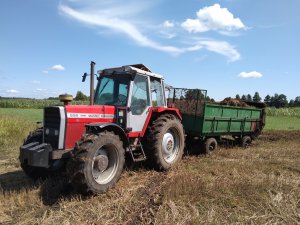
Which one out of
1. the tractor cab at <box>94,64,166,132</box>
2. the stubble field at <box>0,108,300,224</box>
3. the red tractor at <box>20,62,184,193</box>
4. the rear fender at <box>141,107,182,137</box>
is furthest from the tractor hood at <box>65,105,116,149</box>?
the rear fender at <box>141,107,182,137</box>

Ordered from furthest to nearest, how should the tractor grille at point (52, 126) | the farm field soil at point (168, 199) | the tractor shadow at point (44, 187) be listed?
the tractor grille at point (52, 126), the tractor shadow at point (44, 187), the farm field soil at point (168, 199)

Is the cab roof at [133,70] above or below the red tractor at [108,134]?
above

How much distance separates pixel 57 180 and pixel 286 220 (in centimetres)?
458

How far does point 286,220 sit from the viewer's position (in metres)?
5.39

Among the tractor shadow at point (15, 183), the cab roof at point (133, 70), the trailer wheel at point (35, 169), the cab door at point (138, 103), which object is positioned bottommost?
the tractor shadow at point (15, 183)

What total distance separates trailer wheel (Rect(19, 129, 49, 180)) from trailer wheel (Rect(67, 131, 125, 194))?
1473mm

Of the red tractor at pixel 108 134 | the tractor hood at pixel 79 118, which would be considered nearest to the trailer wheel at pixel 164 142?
the red tractor at pixel 108 134

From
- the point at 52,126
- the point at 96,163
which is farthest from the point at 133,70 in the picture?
the point at 96,163

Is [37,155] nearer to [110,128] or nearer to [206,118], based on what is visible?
[110,128]

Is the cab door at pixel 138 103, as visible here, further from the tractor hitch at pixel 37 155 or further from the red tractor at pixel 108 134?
the tractor hitch at pixel 37 155

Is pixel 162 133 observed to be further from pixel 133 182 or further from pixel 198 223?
pixel 198 223

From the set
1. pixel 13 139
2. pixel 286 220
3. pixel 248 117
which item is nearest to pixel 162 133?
pixel 286 220

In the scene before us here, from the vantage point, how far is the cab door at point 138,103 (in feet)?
25.4

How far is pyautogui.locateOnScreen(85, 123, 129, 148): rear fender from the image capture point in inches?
260
